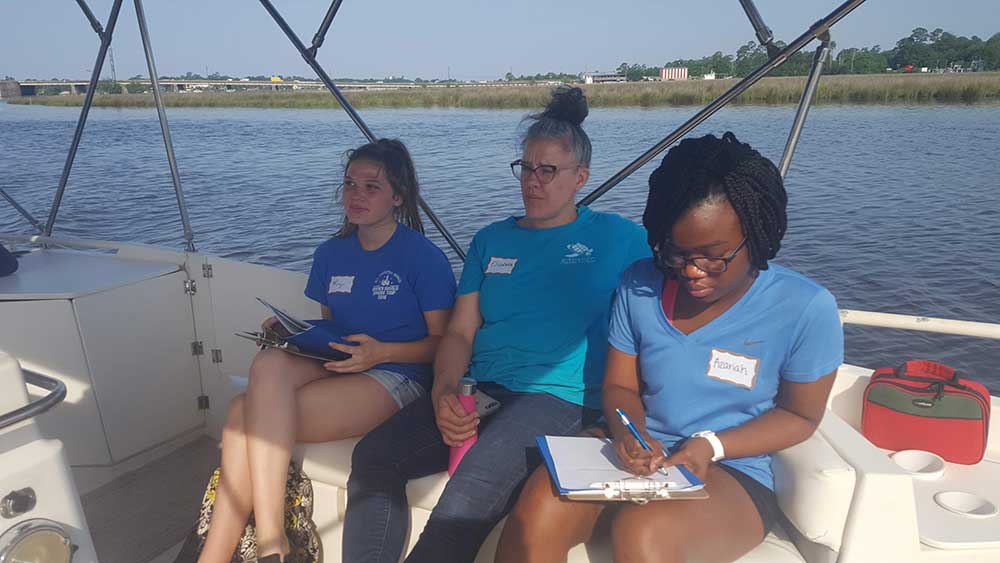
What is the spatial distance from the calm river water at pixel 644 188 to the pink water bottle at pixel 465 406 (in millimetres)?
850

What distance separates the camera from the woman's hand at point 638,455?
143 cm

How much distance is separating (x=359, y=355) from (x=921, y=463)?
1657 millimetres

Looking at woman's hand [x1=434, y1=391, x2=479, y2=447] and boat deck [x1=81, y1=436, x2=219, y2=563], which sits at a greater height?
woman's hand [x1=434, y1=391, x2=479, y2=447]

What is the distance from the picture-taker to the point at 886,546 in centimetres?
143

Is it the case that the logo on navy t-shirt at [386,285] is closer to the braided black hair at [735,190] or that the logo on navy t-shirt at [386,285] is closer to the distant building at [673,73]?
the braided black hair at [735,190]

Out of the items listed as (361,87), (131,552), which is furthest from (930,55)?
(131,552)

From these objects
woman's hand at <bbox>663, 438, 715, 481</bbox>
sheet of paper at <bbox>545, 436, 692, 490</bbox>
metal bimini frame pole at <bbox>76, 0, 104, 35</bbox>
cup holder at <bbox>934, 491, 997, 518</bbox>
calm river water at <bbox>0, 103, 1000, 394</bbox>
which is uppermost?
metal bimini frame pole at <bbox>76, 0, 104, 35</bbox>

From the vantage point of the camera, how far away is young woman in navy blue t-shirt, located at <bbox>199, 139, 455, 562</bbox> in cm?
178

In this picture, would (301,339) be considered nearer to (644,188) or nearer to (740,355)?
(740,355)

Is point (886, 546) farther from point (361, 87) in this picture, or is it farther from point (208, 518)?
point (361, 87)

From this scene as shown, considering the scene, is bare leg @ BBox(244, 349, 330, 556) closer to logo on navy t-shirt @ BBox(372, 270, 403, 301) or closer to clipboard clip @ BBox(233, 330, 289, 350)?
clipboard clip @ BBox(233, 330, 289, 350)

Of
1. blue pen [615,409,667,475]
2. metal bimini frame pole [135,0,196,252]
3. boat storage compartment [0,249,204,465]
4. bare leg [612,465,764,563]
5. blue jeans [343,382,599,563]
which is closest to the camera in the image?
bare leg [612,465,764,563]

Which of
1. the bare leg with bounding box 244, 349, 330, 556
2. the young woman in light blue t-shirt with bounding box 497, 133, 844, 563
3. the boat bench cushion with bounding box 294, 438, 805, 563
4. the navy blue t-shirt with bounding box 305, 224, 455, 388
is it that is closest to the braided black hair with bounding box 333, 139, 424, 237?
the navy blue t-shirt with bounding box 305, 224, 455, 388

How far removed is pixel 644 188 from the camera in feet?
36.9
